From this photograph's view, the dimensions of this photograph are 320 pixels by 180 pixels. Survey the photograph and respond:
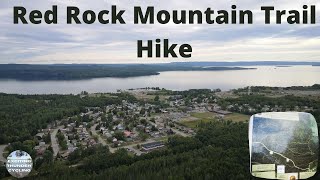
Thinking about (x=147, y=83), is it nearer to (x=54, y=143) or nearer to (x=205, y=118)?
(x=205, y=118)

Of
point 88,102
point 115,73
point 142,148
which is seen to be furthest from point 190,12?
point 115,73

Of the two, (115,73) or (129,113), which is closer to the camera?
(129,113)

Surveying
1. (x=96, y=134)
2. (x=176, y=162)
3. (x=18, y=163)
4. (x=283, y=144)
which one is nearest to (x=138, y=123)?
(x=96, y=134)

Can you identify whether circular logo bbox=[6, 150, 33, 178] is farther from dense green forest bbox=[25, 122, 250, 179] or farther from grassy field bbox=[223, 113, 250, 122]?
grassy field bbox=[223, 113, 250, 122]

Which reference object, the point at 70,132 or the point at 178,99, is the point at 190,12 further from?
the point at 178,99

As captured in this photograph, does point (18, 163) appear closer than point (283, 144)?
No
